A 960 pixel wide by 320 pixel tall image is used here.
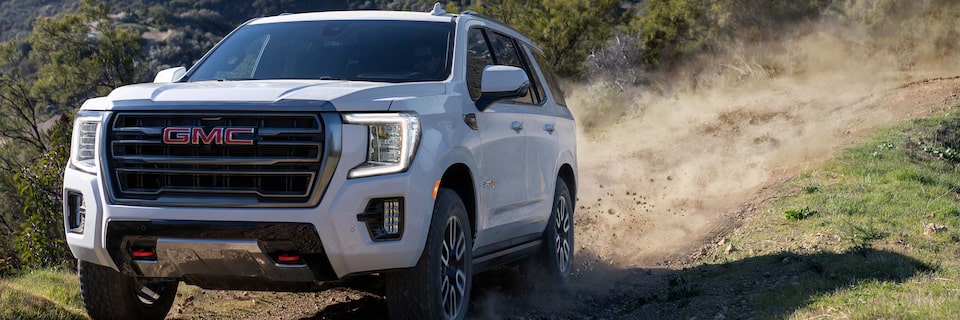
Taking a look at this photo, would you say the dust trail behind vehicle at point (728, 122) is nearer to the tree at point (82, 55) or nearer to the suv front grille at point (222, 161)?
the suv front grille at point (222, 161)

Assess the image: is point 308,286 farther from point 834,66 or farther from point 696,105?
point 834,66

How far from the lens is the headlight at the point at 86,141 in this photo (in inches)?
201

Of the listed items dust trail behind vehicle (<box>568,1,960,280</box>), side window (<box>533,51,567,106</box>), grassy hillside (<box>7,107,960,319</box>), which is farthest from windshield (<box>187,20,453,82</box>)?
dust trail behind vehicle (<box>568,1,960,280</box>)

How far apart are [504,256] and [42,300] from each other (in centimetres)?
283

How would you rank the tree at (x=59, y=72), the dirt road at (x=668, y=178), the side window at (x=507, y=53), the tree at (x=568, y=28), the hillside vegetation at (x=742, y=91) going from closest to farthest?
1. the side window at (x=507, y=53)
2. the dirt road at (x=668, y=178)
3. the hillside vegetation at (x=742, y=91)
4. the tree at (x=59, y=72)
5. the tree at (x=568, y=28)

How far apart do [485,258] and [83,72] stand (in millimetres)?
26693

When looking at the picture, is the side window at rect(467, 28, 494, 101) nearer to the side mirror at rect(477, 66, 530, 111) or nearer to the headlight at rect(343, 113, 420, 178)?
the side mirror at rect(477, 66, 530, 111)

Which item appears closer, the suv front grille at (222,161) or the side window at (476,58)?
the suv front grille at (222,161)

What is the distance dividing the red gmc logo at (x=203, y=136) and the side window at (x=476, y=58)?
5.51 ft

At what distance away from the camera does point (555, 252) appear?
7898 millimetres

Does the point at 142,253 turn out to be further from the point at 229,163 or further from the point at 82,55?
the point at 82,55

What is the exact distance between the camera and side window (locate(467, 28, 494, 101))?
6172 mm

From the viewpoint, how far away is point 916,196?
441 inches

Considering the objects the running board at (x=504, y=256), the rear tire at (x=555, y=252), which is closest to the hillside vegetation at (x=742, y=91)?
the rear tire at (x=555, y=252)
